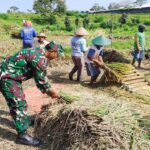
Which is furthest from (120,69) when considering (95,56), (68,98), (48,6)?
(48,6)

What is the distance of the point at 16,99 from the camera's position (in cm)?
540

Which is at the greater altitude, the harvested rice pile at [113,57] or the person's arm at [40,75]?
the person's arm at [40,75]

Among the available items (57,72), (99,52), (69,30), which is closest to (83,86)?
(99,52)

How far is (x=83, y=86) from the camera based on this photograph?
30.7ft

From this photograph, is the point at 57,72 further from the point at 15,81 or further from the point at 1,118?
the point at 15,81

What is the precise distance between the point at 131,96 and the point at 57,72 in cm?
351

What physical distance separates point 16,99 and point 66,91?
7.25ft

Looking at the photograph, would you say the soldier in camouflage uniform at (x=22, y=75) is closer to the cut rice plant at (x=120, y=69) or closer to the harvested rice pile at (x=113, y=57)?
the cut rice plant at (x=120, y=69)

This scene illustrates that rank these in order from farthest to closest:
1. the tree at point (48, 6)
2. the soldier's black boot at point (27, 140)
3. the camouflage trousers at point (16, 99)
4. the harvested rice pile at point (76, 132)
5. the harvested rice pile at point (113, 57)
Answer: the tree at point (48, 6), the harvested rice pile at point (113, 57), the soldier's black boot at point (27, 140), the camouflage trousers at point (16, 99), the harvested rice pile at point (76, 132)

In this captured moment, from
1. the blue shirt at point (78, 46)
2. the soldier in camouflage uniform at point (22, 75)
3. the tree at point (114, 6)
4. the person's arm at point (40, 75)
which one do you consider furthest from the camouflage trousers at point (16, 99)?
the tree at point (114, 6)

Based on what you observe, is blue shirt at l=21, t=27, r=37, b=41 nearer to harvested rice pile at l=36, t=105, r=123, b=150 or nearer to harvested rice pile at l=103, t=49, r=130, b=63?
harvested rice pile at l=103, t=49, r=130, b=63

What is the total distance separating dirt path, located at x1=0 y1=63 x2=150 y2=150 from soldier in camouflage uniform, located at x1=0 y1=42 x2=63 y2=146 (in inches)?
14.4

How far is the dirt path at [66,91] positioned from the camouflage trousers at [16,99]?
35cm

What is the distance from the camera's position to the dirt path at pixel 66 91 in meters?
5.80
